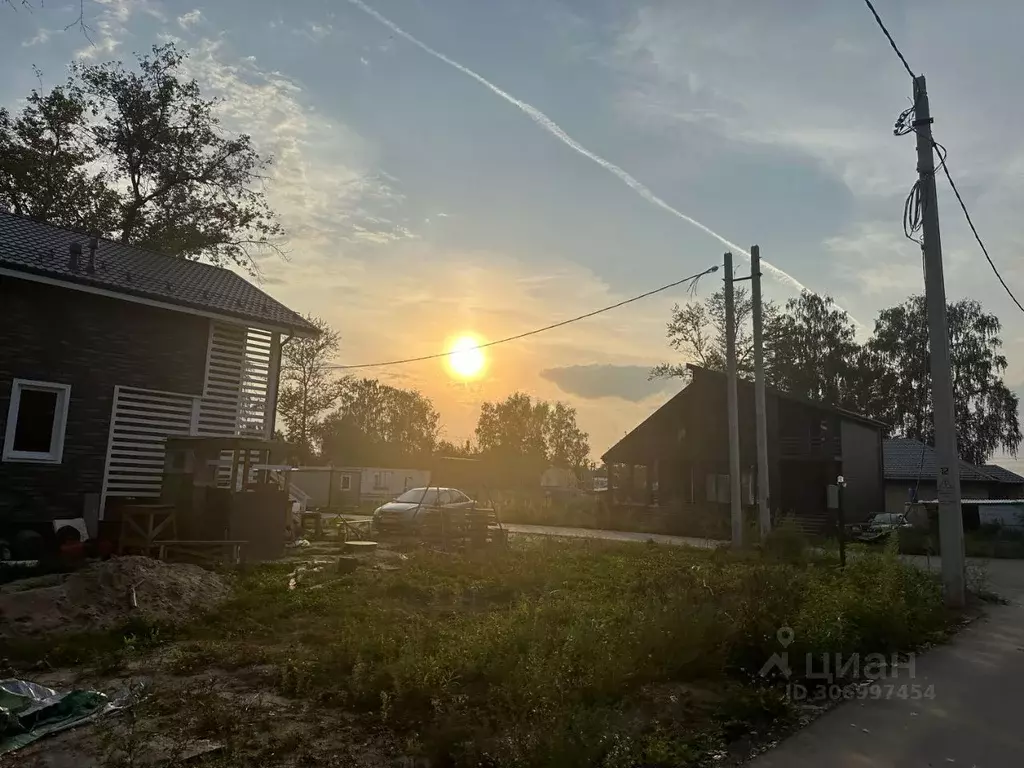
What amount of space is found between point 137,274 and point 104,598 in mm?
9313

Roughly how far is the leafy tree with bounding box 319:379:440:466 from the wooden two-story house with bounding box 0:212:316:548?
57.3 meters

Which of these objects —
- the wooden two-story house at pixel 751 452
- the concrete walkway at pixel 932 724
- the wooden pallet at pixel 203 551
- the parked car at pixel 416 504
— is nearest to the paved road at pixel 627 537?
the parked car at pixel 416 504

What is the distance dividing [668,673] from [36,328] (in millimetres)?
12555

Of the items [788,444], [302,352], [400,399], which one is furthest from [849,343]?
[400,399]

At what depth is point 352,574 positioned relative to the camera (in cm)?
1209

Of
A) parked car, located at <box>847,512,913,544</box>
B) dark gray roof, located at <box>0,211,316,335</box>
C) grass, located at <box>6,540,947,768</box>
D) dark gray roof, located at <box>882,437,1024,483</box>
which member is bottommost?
grass, located at <box>6,540,947,768</box>

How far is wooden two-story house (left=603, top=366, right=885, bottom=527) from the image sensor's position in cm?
3350

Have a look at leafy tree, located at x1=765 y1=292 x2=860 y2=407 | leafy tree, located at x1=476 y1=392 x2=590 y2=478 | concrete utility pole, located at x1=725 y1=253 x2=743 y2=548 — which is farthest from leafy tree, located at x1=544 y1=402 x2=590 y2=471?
concrete utility pole, located at x1=725 y1=253 x2=743 y2=548

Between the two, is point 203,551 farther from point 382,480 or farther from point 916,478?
point 916,478

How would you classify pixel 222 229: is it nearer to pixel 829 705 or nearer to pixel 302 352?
pixel 302 352

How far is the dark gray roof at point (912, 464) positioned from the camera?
40969mm

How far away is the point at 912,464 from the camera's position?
42.2 metres

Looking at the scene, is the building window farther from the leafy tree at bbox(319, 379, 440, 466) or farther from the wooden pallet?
the wooden pallet

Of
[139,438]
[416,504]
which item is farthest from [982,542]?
[139,438]
